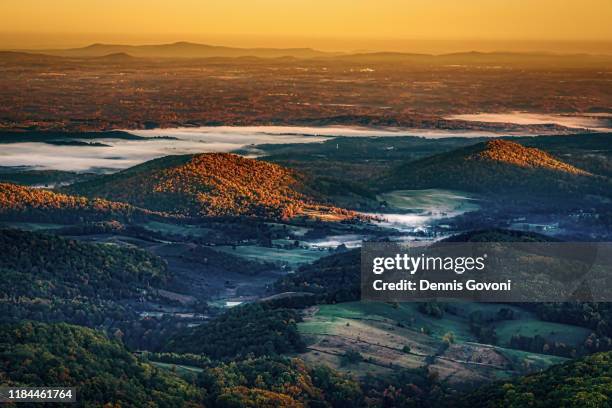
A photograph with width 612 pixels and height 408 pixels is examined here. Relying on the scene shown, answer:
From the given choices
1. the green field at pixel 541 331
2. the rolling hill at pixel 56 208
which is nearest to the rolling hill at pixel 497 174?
the rolling hill at pixel 56 208

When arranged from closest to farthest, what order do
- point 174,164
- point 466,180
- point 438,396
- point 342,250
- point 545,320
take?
1. point 438,396
2. point 545,320
3. point 342,250
4. point 174,164
5. point 466,180

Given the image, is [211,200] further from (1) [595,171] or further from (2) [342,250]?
(1) [595,171]

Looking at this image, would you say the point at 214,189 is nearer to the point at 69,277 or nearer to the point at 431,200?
the point at 431,200

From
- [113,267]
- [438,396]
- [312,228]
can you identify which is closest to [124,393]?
[438,396]

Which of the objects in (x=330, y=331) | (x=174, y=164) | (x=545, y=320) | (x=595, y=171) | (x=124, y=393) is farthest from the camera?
(x=595, y=171)

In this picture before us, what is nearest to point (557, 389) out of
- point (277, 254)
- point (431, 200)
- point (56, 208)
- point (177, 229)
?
point (277, 254)
